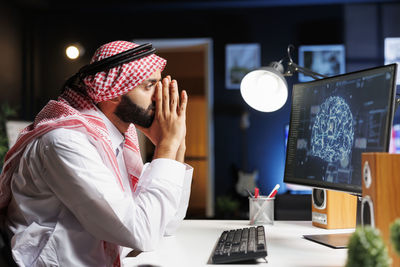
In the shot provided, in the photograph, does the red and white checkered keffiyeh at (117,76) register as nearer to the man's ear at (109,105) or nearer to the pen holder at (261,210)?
the man's ear at (109,105)

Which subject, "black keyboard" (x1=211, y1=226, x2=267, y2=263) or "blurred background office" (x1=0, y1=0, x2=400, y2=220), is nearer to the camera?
"black keyboard" (x1=211, y1=226, x2=267, y2=263)

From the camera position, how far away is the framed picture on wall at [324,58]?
6.18 metres

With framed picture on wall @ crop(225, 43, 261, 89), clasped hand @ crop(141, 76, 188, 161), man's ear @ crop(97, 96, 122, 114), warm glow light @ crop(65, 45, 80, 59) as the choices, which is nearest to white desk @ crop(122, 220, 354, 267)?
clasped hand @ crop(141, 76, 188, 161)

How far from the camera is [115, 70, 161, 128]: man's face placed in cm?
169

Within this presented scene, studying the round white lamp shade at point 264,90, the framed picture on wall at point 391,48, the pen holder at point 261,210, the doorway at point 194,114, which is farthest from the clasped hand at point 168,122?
the doorway at point 194,114

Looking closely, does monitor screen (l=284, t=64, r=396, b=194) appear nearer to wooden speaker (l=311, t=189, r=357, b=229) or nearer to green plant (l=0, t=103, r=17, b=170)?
wooden speaker (l=311, t=189, r=357, b=229)

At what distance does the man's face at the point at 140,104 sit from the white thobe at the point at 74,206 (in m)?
0.27

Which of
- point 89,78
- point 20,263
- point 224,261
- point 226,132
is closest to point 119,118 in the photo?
point 89,78

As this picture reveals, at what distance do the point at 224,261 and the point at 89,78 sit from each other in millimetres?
778

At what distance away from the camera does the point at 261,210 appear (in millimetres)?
1919

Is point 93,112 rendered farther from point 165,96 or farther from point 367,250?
point 367,250

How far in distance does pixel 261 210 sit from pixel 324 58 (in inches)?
184

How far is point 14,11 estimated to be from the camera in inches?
247

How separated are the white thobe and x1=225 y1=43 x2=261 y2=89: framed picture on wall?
494 centimetres
